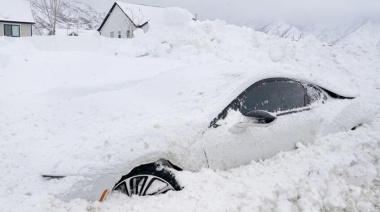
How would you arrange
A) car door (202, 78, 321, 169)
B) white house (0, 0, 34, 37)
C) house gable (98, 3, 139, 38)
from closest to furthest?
car door (202, 78, 321, 169) < white house (0, 0, 34, 37) < house gable (98, 3, 139, 38)

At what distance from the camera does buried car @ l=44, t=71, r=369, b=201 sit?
2.85 meters

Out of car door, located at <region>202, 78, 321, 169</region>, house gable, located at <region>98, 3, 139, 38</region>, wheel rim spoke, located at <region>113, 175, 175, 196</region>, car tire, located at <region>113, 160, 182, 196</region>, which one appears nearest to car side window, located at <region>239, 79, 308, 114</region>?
car door, located at <region>202, 78, 321, 169</region>

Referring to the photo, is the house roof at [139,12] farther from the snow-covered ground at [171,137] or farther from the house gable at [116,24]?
the snow-covered ground at [171,137]

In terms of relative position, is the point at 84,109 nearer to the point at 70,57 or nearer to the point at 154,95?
the point at 154,95

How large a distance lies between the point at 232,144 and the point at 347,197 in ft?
4.32

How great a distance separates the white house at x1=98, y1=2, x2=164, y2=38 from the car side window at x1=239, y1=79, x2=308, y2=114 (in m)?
31.0

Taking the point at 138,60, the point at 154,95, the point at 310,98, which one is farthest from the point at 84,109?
the point at 138,60

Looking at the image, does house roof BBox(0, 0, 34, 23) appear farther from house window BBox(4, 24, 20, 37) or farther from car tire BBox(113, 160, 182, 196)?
car tire BBox(113, 160, 182, 196)

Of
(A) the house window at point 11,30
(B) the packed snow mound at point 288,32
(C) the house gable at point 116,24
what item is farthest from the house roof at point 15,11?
(B) the packed snow mound at point 288,32

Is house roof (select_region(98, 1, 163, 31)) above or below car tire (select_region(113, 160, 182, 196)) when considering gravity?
above

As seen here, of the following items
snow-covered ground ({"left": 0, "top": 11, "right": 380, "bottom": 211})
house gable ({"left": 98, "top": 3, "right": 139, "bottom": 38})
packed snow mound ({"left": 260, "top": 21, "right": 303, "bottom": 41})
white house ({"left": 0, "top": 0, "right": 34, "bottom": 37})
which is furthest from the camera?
house gable ({"left": 98, "top": 3, "right": 139, "bottom": 38})

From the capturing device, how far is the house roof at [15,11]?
32.3 meters

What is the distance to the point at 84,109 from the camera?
165 inches

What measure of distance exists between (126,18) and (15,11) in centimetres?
1136
